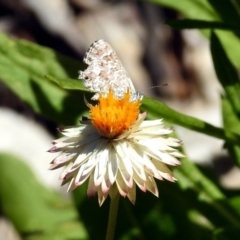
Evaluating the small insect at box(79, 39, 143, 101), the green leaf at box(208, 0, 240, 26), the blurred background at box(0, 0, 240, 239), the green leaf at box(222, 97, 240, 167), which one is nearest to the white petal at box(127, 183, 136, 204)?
the small insect at box(79, 39, 143, 101)

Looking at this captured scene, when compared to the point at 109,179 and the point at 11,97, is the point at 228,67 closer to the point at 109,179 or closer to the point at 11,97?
the point at 109,179

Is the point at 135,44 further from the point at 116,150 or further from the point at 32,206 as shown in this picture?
the point at 116,150

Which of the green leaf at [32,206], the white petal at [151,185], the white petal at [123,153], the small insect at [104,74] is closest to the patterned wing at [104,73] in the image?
the small insect at [104,74]

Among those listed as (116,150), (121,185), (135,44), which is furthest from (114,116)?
(135,44)

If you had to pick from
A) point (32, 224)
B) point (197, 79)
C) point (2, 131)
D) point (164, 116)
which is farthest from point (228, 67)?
point (197, 79)

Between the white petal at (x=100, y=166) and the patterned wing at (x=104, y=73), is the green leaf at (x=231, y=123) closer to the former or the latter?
the patterned wing at (x=104, y=73)

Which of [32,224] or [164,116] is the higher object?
[164,116]
